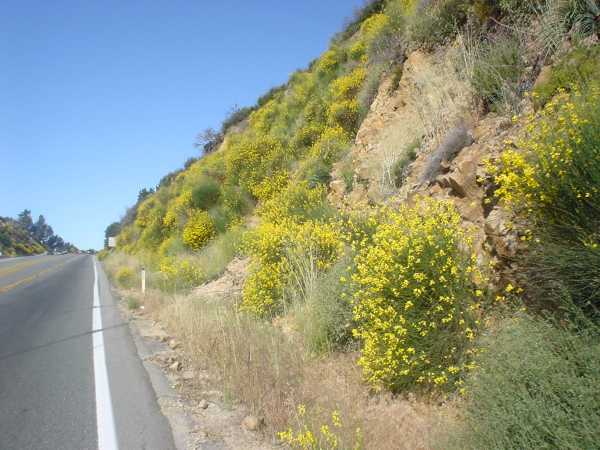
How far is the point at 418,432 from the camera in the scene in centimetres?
402

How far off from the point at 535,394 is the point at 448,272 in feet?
5.18

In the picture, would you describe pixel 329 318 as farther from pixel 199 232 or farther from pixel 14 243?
pixel 14 243

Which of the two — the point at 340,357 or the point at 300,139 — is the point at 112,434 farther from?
the point at 300,139

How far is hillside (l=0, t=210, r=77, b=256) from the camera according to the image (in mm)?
Answer: 89125

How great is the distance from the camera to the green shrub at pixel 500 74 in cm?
732

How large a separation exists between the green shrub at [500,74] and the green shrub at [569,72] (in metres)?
0.98

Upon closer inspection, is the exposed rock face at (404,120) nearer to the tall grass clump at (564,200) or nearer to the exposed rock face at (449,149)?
the exposed rock face at (449,149)

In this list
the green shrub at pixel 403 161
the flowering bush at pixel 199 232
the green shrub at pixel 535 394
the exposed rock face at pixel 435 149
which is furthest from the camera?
the flowering bush at pixel 199 232

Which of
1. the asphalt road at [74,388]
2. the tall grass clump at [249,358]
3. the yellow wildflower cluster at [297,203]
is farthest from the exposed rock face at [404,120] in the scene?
the asphalt road at [74,388]

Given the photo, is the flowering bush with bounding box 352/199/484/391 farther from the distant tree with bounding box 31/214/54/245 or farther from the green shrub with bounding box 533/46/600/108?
the distant tree with bounding box 31/214/54/245

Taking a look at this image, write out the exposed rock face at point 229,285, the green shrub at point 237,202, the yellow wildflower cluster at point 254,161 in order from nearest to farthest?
the exposed rock face at point 229,285 → the yellow wildflower cluster at point 254,161 → the green shrub at point 237,202

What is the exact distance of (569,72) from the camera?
5852 mm

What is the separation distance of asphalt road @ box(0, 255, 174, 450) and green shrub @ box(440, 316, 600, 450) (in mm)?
2660

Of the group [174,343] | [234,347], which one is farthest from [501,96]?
[174,343]
